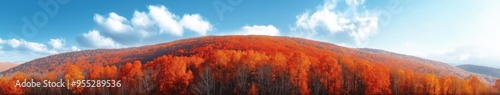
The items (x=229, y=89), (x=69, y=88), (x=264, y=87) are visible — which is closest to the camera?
(x=264, y=87)

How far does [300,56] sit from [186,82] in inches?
967

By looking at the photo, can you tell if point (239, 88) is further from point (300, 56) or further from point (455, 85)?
point (455, 85)

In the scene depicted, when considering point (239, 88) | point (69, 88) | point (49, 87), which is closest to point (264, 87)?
point (239, 88)

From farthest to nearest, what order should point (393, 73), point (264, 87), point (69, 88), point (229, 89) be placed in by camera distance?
point (393, 73), point (69, 88), point (229, 89), point (264, 87)

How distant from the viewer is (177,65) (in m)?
72.1

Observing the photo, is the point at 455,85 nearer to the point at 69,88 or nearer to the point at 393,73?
the point at 393,73

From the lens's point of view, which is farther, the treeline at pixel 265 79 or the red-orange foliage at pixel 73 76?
the red-orange foliage at pixel 73 76

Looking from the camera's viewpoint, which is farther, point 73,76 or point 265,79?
point 73,76

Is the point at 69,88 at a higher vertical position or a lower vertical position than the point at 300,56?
lower

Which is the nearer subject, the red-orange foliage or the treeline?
the treeline

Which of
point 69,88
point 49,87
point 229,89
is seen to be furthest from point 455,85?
point 49,87

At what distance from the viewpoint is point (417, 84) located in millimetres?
77062

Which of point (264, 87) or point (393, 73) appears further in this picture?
point (393, 73)

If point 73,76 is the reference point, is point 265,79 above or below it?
above
